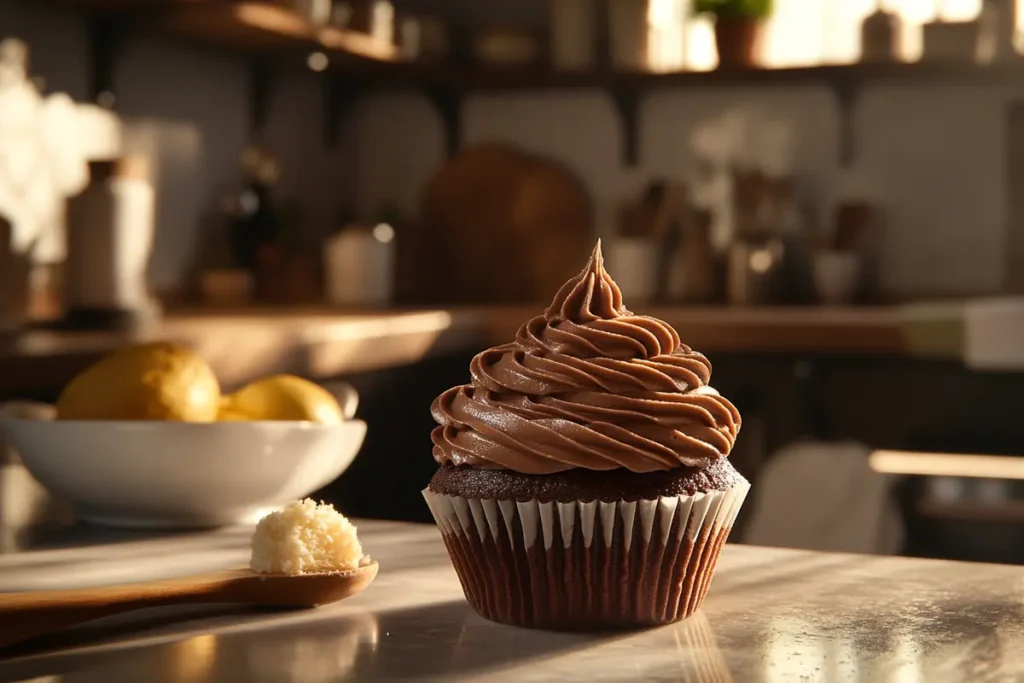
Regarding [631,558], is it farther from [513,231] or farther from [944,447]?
[513,231]

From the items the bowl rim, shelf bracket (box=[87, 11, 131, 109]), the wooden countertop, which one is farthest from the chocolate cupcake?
shelf bracket (box=[87, 11, 131, 109])

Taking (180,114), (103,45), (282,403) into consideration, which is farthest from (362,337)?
(282,403)

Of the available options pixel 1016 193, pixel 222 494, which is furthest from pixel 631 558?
pixel 1016 193

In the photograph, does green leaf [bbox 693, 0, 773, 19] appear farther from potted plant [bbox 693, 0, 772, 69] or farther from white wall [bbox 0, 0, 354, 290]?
white wall [bbox 0, 0, 354, 290]

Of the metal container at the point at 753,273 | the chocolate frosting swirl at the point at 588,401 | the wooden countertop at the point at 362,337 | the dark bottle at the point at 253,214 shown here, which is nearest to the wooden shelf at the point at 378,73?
the dark bottle at the point at 253,214

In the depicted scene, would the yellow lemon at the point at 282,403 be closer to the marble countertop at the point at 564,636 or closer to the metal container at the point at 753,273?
the marble countertop at the point at 564,636

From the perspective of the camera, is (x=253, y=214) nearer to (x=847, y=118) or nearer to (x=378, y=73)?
(x=378, y=73)
